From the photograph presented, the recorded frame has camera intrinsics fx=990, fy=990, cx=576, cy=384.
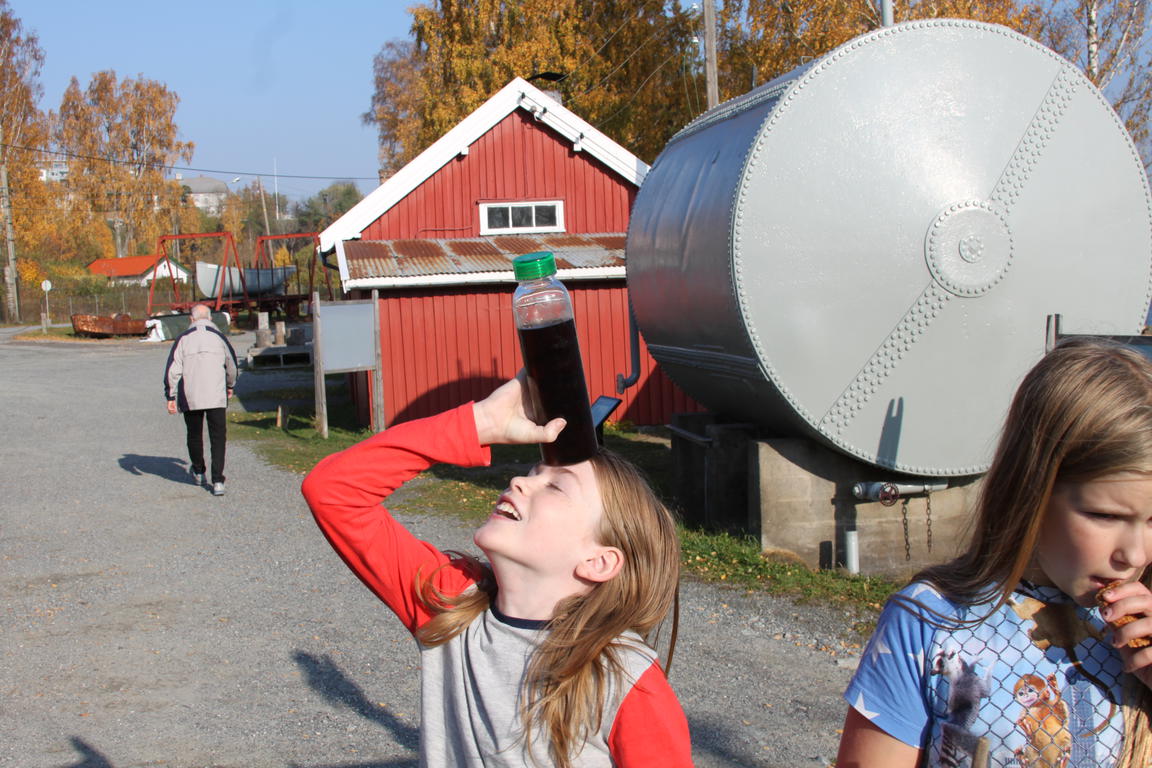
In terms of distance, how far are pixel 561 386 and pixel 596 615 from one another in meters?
0.48

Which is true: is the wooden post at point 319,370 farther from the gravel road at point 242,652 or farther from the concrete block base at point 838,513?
the concrete block base at point 838,513

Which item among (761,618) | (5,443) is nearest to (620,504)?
(761,618)

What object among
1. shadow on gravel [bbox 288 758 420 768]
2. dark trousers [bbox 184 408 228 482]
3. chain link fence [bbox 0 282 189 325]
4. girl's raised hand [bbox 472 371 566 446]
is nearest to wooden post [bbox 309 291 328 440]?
dark trousers [bbox 184 408 228 482]

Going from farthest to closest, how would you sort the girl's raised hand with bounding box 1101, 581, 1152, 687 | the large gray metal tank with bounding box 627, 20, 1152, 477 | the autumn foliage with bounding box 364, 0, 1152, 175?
the autumn foliage with bounding box 364, 0, 1152, 175 < the large gray metal tank with bounding box 627, 20, 1152, 477 < the girl's raised hand with bounding box 1101, 581, 1152, 687

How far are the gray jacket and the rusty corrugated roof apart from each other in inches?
140

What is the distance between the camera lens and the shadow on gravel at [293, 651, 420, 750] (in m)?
4.50

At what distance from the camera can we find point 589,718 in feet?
6.27

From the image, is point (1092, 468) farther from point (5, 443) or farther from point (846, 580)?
point (5, 443)

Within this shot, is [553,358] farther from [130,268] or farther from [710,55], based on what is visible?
[130,268]

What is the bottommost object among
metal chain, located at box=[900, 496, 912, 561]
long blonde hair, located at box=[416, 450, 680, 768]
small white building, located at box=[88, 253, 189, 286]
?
metal chain, located at box=[900, 496, 912, 561]

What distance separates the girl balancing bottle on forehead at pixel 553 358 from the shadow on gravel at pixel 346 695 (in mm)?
2666

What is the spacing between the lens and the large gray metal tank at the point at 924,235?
6246mm

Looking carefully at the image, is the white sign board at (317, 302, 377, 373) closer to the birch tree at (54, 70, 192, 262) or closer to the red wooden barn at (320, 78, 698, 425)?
the red wooden barn at (320, 78, 698, 425)

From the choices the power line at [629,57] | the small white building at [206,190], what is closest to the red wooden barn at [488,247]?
the power line at [629,57]
